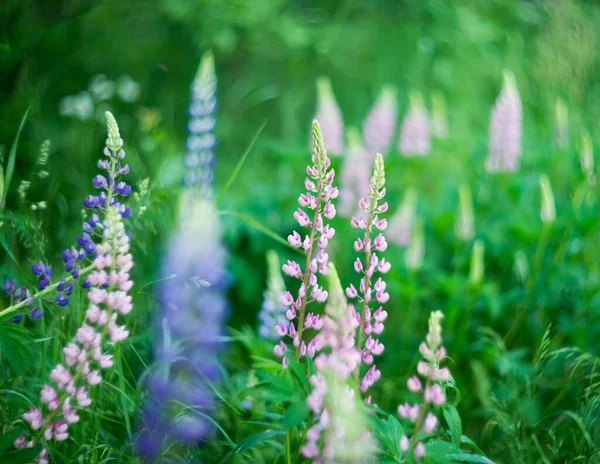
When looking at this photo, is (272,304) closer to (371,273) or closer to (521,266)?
(371,273)

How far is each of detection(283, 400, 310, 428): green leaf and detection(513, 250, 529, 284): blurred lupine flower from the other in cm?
169

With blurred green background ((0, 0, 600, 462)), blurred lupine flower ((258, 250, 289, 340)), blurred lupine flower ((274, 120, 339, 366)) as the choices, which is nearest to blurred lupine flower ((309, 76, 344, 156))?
blurred green background ((0, 0, 600, 462))

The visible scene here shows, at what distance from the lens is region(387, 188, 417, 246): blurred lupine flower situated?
9.05ft

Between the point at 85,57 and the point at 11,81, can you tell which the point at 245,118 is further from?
the point at 11,81

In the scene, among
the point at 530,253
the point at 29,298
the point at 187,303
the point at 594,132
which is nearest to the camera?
the point at 29,298

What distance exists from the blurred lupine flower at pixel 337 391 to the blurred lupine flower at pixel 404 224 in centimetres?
169

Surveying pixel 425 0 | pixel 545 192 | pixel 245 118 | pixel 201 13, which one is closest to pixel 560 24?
pixel 545 192

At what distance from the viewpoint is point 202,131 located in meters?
2.32

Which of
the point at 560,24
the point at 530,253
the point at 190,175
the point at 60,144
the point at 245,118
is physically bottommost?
the point at 245,118

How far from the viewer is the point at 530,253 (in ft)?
9.46

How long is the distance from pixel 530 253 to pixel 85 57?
3441 millimetres

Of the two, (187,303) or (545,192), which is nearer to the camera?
(187,303)

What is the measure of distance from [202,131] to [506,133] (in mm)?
1741

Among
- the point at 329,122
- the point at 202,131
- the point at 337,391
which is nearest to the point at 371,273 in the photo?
the point at 337,391
